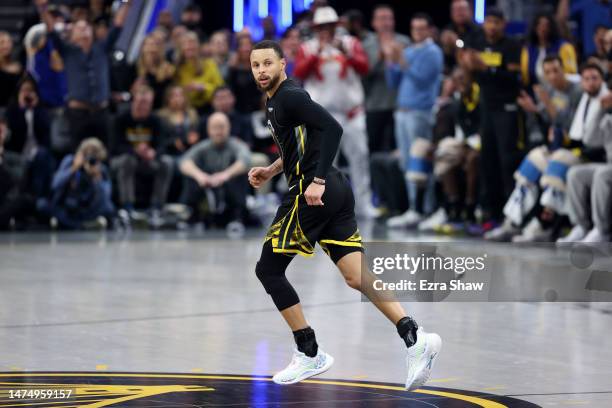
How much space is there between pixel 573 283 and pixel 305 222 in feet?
15.3

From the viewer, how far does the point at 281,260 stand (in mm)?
6371

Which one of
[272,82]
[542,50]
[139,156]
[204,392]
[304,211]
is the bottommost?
[139,156]

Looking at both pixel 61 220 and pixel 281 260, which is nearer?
pixel 281 260

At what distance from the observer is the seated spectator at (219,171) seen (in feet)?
53.4

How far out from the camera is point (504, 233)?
559 inches

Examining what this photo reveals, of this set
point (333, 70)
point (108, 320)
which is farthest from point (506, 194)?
point (108, 320)

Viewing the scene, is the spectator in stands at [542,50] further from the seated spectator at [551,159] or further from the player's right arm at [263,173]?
the player's right arm at [263,173]

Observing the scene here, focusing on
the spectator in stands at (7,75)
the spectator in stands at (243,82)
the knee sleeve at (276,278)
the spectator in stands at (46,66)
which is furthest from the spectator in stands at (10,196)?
the knee sleeve at (276,278)

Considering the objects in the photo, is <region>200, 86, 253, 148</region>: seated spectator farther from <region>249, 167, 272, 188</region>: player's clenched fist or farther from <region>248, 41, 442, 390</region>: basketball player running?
<region>248, 41, 442, 390</region>: basketball player running

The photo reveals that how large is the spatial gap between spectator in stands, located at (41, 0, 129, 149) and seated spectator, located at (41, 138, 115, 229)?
0.41m

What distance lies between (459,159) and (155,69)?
174 inches

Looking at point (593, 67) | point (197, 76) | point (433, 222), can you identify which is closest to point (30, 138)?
point (197, 76)

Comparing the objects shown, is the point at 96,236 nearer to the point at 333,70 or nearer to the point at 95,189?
the point at 95,189

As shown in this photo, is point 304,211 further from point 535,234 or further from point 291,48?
point 291,48
